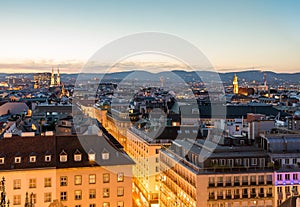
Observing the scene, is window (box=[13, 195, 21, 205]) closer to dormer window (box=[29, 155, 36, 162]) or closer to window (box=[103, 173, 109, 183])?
dormer window (box=[29, 155, 36, 162])

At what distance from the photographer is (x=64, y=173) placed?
152 ft

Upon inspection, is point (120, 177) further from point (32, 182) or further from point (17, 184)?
point (17, 184)

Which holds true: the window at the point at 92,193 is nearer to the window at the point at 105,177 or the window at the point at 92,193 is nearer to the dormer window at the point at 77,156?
the window at the point at 105,177

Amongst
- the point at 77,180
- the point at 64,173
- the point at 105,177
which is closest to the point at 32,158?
the point at 64,173

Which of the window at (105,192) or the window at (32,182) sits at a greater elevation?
the window at (32,182)

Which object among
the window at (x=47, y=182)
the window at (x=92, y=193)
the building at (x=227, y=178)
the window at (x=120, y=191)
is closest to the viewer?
the window at (x=47, y=182)

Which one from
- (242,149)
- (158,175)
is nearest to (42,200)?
(242,149)

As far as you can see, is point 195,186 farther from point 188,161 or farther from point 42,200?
point 42,200

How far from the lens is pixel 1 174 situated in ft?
145

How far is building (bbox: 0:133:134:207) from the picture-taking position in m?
45.2

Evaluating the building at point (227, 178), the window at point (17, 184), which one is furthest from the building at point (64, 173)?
the building at point (227, 178)

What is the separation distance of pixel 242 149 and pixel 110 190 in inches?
701

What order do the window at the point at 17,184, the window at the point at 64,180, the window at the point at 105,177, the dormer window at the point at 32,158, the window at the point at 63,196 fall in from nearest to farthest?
the window at the point at 17,184, the window at the point at 63,196, the window at the point at 64,180, the dormer window at the point at 32,158, the window at the point at 105,177

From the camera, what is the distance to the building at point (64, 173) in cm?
4516
